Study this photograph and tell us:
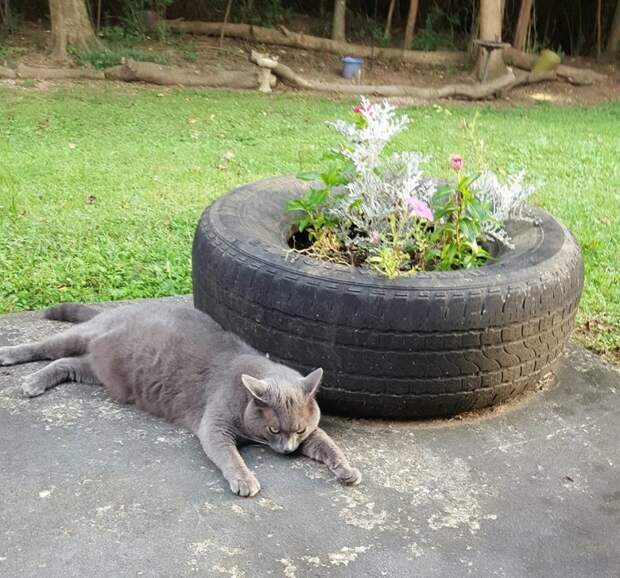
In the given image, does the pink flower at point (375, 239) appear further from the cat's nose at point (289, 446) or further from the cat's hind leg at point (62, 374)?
the cat's hind leg at point (62, 374)

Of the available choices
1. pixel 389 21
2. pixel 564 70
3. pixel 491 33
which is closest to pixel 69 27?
pixel 389 21

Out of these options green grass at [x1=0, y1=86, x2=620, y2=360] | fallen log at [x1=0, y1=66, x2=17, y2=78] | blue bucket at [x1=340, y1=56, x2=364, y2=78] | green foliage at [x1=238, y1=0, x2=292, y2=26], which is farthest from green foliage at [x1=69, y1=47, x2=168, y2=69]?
green foliage at [x1=238, y1=0, x2=292, y2=26]

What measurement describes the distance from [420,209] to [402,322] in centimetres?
55

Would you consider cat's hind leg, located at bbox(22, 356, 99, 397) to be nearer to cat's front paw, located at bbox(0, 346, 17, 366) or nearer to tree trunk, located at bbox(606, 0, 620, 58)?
cat's front paw, located at bbox(0, 346, 17, 366)

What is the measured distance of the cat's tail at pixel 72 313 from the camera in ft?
13.9

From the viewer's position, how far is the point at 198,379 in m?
3.39

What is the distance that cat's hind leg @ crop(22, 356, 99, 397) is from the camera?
11.7ft

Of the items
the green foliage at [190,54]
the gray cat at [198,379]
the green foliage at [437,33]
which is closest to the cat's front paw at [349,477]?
the gray cat at [198,379]

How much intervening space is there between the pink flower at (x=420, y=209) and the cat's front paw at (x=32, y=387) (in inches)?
68.7

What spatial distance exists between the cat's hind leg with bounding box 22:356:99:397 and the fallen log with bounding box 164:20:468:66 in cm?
1147

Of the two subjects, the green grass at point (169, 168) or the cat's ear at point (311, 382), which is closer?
the cat's ear at point (311, 382)

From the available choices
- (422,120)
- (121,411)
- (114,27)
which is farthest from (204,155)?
(114,27)

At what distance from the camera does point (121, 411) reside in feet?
11.3

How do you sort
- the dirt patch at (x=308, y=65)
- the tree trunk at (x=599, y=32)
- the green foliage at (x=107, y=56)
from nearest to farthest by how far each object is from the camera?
the green foliage at (x=107, y=56), the dirt patch at (x=308, y=65), the tree trunk at (x=599, y=32)
